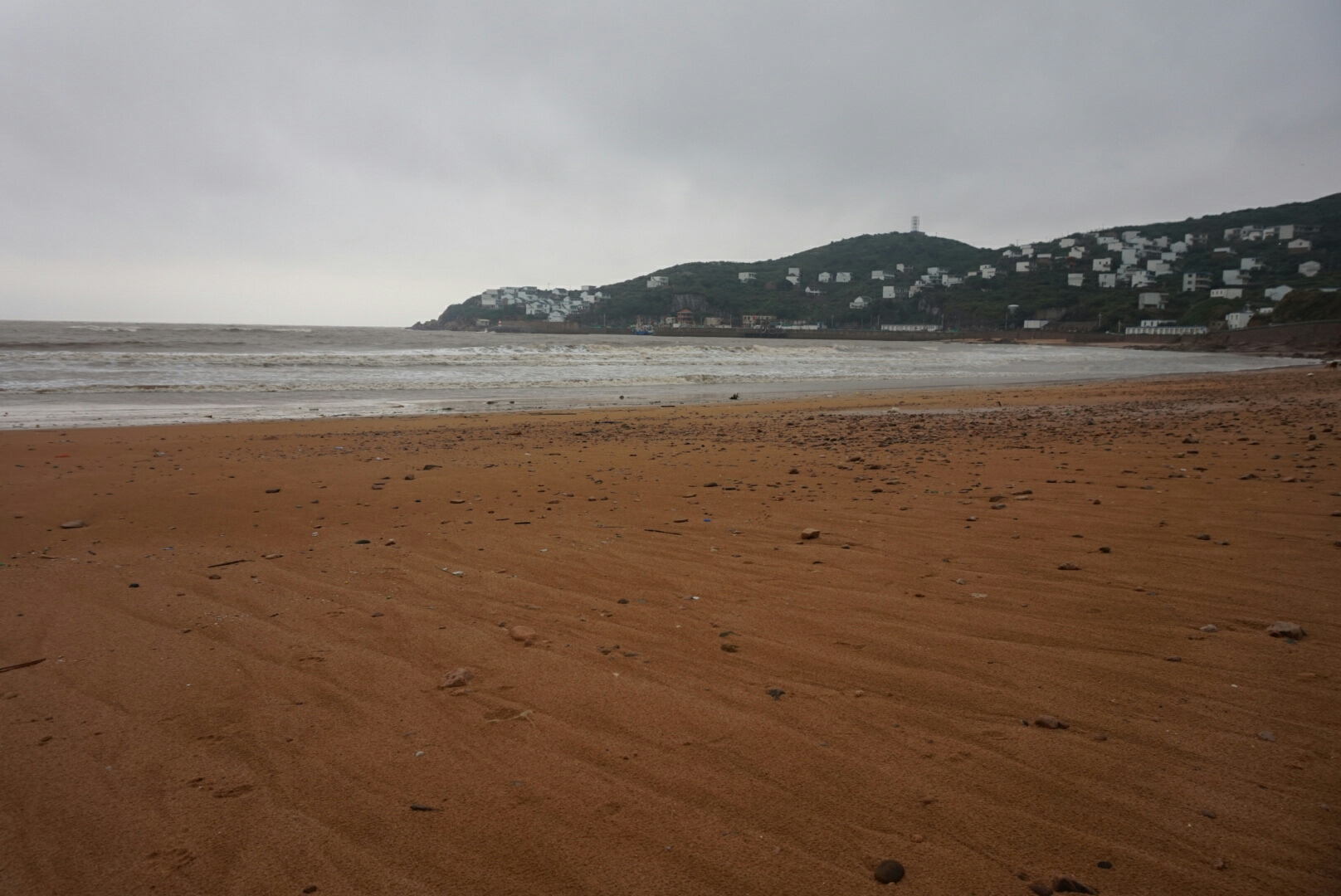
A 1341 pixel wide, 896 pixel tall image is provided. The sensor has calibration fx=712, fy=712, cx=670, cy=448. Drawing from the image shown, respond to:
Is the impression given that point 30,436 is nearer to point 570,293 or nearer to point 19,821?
point 19,821

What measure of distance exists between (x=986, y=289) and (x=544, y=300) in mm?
103187

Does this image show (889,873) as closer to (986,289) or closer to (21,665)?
(21,665)

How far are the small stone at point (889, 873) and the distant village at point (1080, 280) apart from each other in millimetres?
104335

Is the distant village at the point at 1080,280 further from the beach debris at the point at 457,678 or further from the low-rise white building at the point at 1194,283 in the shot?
the beach debris at the point at 457,678

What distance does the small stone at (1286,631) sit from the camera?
295 cm

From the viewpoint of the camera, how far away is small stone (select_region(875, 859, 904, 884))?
1.73 meters

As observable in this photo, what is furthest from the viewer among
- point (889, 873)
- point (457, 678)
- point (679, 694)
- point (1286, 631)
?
point (1286, 631)

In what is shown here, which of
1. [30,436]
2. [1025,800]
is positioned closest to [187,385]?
[30,436]

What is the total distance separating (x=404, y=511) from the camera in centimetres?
582

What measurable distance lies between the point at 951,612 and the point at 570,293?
19882cm

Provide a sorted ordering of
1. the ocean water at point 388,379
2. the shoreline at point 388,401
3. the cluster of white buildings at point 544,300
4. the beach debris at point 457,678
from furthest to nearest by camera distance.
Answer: the cluster of white buildings at point 544,300 → the ocean water at point 388,379 → the shoreline at point 388,401 → the beach debris at point 457,678

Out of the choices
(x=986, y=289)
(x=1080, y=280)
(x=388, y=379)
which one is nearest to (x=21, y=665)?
(x=388, y=379)

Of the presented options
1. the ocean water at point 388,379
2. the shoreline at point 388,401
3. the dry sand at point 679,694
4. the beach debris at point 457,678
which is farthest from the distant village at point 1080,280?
the beach debris at point 457,678

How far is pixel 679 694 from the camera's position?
269 centimetres
